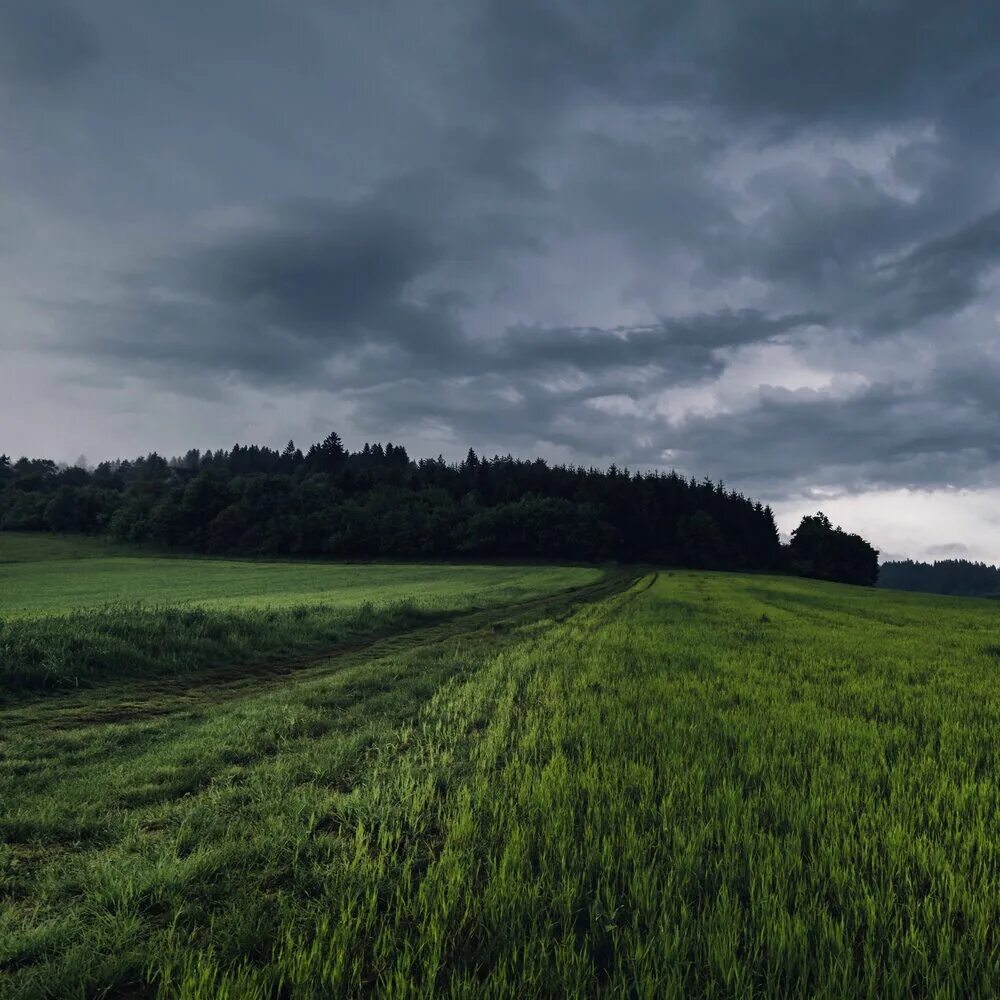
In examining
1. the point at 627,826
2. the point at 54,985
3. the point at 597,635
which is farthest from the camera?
the point at 597,635

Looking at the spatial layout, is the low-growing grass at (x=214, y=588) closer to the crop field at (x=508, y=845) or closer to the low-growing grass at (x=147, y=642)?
the low-growing grass at (x=147, y=642)

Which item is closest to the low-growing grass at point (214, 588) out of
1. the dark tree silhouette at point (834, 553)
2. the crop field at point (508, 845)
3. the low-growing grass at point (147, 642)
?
the low-growing grass at point (147, 642)

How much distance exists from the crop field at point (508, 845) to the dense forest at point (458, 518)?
96786mm

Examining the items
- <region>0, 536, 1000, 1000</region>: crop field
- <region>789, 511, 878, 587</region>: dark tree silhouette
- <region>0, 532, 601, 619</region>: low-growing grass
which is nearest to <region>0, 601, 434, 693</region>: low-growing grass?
<region>0, 536, 1000, 1000</region>: crop field

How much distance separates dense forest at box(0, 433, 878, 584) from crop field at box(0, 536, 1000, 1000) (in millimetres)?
96786

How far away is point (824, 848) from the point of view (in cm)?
439

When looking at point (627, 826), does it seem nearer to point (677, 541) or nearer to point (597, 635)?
point (597, 635)

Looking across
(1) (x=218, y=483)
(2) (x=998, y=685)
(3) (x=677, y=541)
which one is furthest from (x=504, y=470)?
(2) (x=998, y=685)

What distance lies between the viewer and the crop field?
129 inches

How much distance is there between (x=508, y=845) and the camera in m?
4.48

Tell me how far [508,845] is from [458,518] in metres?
108

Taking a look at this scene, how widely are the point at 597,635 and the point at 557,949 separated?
15.3 meters

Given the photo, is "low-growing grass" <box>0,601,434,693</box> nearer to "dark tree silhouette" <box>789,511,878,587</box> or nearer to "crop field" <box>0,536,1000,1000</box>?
"crop field" <box>0,536,1000,1000</box>

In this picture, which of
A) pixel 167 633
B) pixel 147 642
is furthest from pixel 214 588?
pixel 147 642
